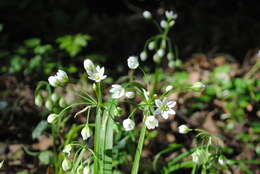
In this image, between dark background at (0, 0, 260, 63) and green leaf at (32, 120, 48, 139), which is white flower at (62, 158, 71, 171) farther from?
dark background at (0, 0, 260, 63)

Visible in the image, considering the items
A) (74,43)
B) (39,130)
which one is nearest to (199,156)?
(39,130)

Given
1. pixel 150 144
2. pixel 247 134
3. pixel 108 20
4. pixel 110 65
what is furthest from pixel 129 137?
pixel 108 20

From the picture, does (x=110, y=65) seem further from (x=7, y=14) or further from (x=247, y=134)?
(x=247, y=134)

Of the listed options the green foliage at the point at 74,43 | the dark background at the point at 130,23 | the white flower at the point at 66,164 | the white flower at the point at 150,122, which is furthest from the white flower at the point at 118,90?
the dark background at the point at 130,23

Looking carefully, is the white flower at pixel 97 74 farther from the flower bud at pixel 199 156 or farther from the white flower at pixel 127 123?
the flower bud at pixel 199 156

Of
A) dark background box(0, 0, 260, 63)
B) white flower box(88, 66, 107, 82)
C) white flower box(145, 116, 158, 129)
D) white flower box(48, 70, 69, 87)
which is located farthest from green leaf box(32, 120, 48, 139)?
dark background box(0, 0, 260, 63)

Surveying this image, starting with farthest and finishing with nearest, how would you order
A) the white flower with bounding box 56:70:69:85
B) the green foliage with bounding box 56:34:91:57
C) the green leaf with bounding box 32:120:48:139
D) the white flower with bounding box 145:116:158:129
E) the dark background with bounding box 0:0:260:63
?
the dark background with bounding box 0:0:260:63, the green foliage with bounding box 56:34:91:57, the green leaf with bounding box 32:120:48:139, the white flower with bounding box 56:70:69:85, the white flower with bounding box 145:116:158:129

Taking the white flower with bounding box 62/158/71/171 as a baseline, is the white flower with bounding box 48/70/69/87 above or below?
above

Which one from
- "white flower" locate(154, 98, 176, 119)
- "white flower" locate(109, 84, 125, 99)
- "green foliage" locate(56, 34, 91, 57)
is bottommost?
"white flower" locate(154, 98, 176, 119)

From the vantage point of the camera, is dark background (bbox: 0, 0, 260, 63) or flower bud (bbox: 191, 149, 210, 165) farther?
dark background (bbox: 0, 0, 260, 63)

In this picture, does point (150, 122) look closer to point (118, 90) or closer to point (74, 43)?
point (118, 90)

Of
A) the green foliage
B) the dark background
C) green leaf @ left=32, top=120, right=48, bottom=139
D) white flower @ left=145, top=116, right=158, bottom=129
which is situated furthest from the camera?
the dark background
